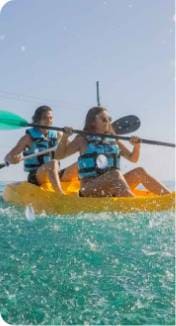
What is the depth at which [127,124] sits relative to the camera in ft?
9.81

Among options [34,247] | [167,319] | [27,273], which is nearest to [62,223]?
[34,247]

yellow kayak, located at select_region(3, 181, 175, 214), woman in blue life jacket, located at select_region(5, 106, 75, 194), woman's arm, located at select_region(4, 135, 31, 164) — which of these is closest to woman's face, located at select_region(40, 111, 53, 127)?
woman in blue life jacket, located at select_region(5, 106, 75, 194)

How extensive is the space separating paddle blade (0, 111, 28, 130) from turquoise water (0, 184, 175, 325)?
1.98ft

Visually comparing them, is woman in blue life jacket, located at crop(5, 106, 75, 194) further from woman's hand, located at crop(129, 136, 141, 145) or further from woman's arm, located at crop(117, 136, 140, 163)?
woman's hand, located at crop(129, 136, 141, 145)

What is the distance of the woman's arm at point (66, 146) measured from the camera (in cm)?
261

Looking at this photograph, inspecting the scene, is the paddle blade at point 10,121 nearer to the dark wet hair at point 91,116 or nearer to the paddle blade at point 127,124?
the dark wet hair at point 91,116

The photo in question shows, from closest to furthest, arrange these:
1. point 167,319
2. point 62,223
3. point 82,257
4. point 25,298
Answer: point 167,319
point 25,298
point 82,257
point 62,223

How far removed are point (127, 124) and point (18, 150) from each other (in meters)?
0.66

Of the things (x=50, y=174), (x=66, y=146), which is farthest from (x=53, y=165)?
(x=66, y=146)

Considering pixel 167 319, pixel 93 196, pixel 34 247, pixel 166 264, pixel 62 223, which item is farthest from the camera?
pixel 93 196

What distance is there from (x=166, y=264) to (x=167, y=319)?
323 mm

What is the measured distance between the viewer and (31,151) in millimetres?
3062

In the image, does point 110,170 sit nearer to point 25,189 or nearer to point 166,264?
point 25,189

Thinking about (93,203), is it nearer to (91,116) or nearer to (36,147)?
(91,116)
